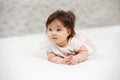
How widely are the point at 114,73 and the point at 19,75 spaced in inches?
9.0

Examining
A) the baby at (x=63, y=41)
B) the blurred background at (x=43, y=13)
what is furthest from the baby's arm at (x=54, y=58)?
the blurred background at (x=43, y=13)

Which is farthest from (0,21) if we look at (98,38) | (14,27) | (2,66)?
(98,38)

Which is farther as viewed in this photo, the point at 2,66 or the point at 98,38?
the point at 98,38

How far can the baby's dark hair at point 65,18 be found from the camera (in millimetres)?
801

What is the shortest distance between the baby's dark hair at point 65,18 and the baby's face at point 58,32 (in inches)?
0.4

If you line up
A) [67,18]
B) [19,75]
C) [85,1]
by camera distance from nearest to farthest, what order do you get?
1. [19,75]
2. [67,18]
3. [85,1]

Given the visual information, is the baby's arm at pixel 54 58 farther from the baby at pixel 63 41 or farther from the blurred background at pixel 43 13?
the blurred background at pixel 43 13

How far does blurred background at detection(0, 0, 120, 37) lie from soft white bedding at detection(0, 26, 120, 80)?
0.03 metres

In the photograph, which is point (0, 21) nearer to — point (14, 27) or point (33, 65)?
point (14, 27)

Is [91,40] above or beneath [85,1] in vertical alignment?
beneath

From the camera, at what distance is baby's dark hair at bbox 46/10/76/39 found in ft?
→ 2.63

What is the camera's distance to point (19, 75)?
0.71 m

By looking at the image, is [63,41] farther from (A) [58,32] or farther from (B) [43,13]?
(B) [43,13]

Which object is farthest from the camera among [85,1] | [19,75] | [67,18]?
[85,1]
